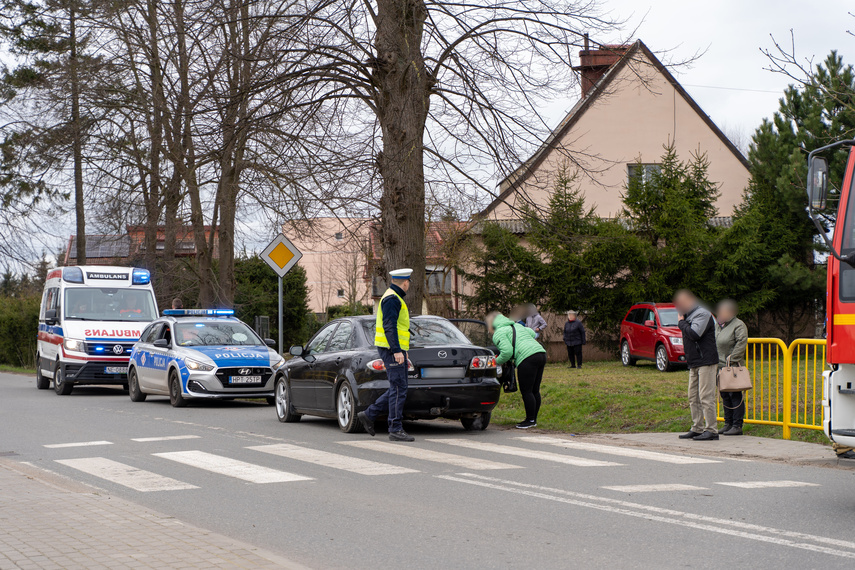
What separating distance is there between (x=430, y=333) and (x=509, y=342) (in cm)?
124

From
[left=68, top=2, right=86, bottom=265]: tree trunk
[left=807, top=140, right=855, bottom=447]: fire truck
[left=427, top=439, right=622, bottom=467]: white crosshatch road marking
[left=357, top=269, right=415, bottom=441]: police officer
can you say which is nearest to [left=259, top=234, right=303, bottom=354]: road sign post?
[left=357, top=269, right=415, bottom=441]: police officer

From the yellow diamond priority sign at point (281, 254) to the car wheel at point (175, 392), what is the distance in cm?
298

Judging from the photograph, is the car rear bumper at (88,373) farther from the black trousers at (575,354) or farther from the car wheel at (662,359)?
the car wheel at (662,359)

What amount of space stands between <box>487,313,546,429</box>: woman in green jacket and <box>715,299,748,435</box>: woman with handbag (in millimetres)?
2289

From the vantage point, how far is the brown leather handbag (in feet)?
38.8

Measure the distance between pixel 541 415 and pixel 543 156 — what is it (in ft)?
17.4

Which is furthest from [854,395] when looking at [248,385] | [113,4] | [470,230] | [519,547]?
[470,230]

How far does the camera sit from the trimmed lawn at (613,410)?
13.1m

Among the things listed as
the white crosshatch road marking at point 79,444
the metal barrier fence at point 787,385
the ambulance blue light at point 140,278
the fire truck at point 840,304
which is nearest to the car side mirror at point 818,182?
the fire truck at point 840,304

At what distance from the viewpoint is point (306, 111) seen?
17.4 meters

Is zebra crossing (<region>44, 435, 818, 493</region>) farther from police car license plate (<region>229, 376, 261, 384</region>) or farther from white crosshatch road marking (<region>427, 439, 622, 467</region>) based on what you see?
police car license plate (<region>229, 376, 261, 384</region>)

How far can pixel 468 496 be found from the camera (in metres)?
7.94

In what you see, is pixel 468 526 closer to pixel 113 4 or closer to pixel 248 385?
pixel 248 385

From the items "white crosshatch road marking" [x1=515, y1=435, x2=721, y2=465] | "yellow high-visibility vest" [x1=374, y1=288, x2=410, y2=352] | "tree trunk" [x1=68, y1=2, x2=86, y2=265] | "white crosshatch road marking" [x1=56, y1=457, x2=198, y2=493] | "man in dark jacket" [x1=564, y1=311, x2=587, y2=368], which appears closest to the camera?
"white crosshatch road marking" [x1=56, y1=457, x2=198, y2=493]
